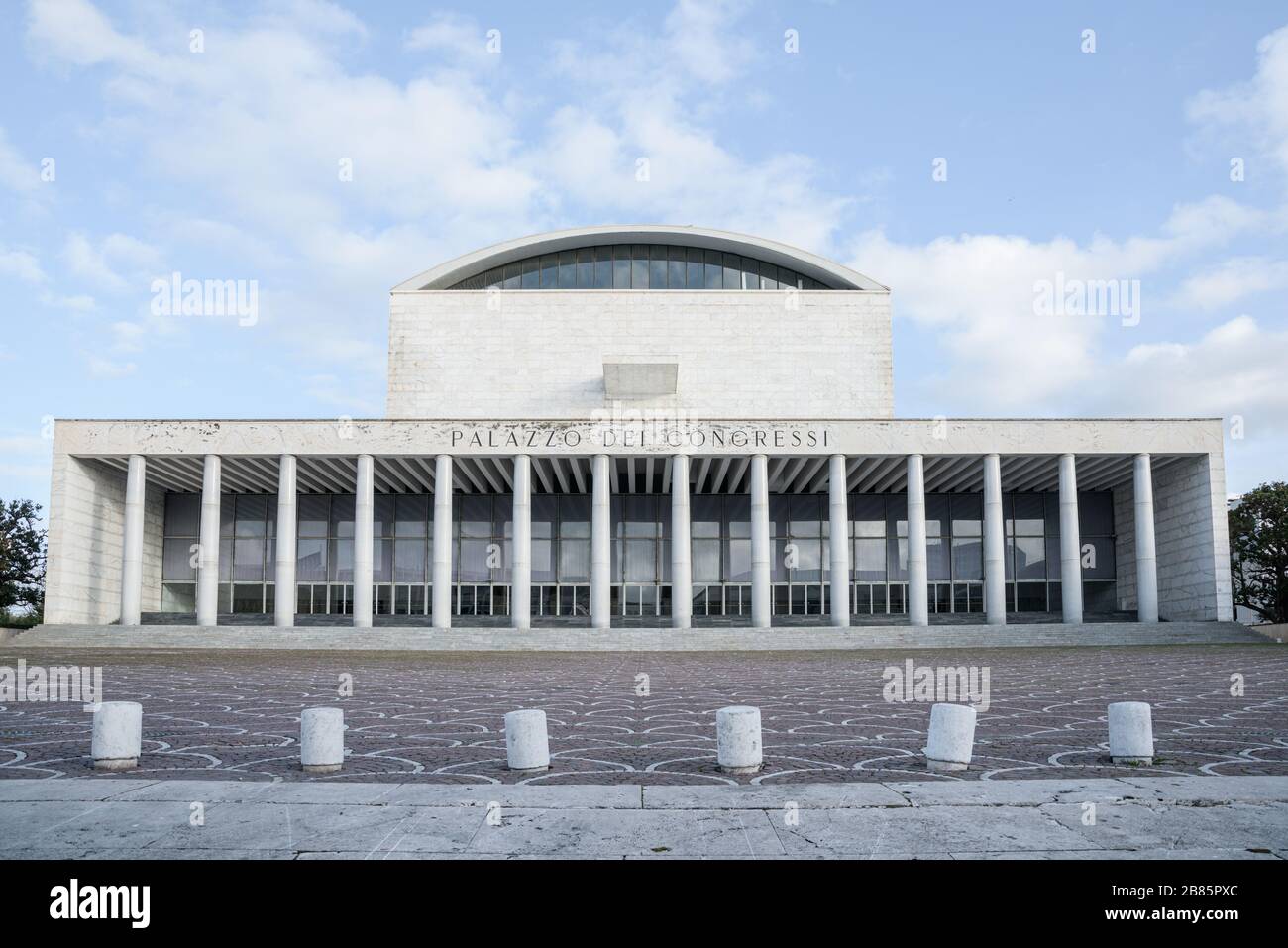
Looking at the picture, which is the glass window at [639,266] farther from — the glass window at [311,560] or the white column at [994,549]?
the white column at [994,549]

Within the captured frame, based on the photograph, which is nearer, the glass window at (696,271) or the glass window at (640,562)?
the glass window at (640,562)

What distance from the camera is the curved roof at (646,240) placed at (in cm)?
5169

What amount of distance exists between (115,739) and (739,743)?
17.1ft

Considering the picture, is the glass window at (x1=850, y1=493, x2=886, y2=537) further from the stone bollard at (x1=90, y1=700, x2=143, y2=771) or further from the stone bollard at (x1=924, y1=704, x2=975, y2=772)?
the stone bollard at (x1=90, y1=700, x2=143, y2=771)

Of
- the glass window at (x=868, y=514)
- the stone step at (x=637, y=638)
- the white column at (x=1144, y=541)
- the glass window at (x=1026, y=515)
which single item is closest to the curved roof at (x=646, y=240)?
the glass window at (x=868, y=514)

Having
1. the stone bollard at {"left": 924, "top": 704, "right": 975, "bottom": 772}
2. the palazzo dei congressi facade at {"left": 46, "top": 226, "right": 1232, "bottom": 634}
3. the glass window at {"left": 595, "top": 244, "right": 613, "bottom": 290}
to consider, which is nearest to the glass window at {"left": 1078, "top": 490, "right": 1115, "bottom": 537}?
the palazzo dei congressi facade at {"left": 46, "top": 226, "right": 1232, "bottom": 634}

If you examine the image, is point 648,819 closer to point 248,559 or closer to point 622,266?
point 248,559

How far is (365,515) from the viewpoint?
133ft

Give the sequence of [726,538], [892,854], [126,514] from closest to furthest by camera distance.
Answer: [892,854]
[126,514]
[726,538]

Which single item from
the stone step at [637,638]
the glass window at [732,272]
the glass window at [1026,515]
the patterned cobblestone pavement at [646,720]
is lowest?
the stone step at [637,638]

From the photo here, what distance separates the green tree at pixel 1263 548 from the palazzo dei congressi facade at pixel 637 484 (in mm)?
7995
